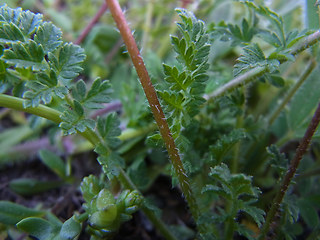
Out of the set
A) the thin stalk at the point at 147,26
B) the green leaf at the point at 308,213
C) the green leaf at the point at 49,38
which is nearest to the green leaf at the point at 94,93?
the green leaf at the point at 49,38

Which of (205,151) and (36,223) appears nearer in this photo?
(36,223)

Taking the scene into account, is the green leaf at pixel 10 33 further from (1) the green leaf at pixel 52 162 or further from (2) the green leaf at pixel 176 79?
(1) the green leaf at pixel 52 162

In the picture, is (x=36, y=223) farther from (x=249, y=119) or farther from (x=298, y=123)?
(x=298, y=123)

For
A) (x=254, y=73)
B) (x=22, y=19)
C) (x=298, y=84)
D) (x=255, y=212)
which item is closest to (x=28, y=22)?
(x=22, y=19)

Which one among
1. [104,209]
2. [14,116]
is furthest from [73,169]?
[104,209]

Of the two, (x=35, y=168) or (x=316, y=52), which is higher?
(x=35, y=168)

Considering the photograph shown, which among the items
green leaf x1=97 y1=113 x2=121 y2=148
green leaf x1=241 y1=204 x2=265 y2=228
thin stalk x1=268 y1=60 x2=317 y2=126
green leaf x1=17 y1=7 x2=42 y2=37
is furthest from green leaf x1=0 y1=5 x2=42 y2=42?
thin stalk x1=268 y1=60 x2=317 y2=126

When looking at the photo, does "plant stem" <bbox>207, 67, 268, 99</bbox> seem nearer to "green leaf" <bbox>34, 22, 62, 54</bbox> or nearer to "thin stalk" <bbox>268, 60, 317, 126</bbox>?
"thin stalk" <bbox>268, 60, 317, 126</bbox>
